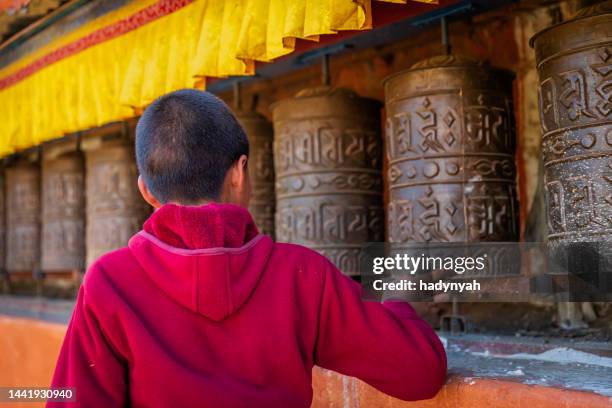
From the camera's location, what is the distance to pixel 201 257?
1.15 m

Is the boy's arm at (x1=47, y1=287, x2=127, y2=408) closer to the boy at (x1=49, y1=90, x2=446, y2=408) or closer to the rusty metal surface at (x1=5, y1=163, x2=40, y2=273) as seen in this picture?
the boy at (x1=49, y1=90, x2=446, y2=408)

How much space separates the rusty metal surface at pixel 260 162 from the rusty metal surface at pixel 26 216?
273 centimetres

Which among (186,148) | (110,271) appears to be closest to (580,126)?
(186,148)

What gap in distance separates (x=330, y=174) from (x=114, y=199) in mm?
2002

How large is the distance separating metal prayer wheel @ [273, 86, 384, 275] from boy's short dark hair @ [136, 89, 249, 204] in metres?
1.80

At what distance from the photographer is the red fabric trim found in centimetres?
314

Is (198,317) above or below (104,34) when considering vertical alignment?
below

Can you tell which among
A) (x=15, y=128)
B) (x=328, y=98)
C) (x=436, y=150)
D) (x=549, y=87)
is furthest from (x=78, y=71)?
(x=549, y=87)

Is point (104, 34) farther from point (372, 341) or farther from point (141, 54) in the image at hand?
point (372, 341)

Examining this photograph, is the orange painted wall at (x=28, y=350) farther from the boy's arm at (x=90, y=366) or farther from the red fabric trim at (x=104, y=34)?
the boy's arm at (x=90, y=366)

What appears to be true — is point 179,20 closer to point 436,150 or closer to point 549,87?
point 436,150

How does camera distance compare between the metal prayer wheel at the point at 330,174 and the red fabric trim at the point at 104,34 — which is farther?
the red fabric trim at the point at 104,34

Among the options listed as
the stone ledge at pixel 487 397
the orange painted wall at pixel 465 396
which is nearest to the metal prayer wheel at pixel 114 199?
the orange painted wall at pixel 465 396

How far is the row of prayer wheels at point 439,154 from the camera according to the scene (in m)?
2.02
